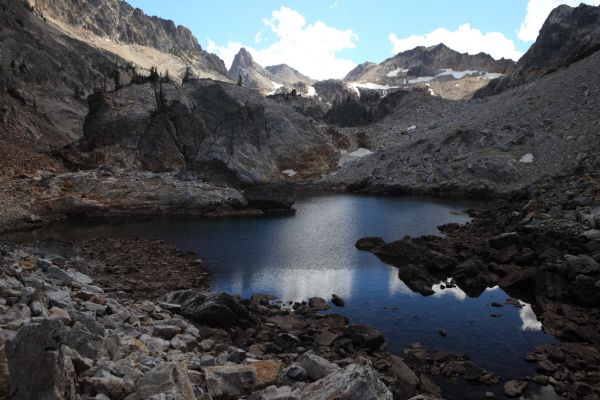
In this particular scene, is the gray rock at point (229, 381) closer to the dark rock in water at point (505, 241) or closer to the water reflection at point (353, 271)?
the water reflection at point (353, 271)

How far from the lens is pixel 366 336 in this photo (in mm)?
17234

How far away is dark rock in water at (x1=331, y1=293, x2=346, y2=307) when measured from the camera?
22125 mm

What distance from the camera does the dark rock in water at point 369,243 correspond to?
33.9 m

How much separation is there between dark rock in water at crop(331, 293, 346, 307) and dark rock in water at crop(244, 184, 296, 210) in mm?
29408

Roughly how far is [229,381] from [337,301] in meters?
12.1

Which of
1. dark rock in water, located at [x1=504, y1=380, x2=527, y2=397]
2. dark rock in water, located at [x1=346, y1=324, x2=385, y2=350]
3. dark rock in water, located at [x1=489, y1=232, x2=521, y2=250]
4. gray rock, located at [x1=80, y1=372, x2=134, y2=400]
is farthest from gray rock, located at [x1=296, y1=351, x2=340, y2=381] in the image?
dark rock in water, located at [x1=489, y1=232, x2=521, y2=250]

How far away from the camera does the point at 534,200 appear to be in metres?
40.5

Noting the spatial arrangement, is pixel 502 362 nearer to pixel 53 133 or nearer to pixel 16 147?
pixel 16 147

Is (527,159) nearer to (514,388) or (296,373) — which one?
(514,388)

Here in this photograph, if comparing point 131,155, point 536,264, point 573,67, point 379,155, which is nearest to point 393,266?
point 536,264

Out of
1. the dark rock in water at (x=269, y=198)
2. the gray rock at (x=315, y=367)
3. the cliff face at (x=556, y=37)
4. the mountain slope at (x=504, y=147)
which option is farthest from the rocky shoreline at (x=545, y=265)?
the cliff face at (x=556, y=37)

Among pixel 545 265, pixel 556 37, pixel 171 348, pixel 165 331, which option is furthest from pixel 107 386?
pixel 556 37

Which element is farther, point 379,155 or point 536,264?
point 379,155

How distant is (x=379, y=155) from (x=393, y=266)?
2130 inches
